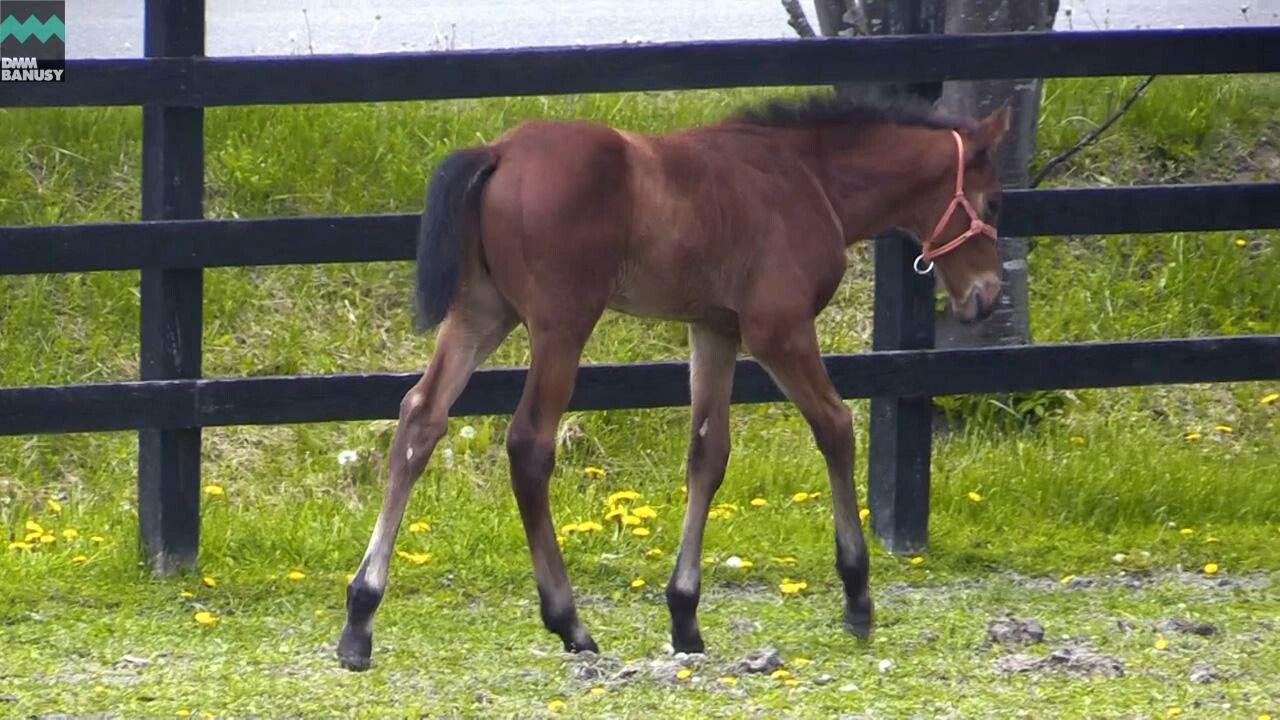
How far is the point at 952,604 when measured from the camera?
19.6ft

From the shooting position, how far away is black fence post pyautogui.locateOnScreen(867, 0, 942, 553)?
6445 mm

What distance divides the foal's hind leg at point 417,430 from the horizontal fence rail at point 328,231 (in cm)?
77

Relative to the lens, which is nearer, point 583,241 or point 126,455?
point 583,241

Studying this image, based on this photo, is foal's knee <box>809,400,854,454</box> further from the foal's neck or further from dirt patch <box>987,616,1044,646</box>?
dirt patch <box>987,616,1044,646</box>

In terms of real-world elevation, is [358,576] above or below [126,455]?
above

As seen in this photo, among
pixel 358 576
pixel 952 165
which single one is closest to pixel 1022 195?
pixel 952 165

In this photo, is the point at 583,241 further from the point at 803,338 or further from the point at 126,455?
the point at 126,455

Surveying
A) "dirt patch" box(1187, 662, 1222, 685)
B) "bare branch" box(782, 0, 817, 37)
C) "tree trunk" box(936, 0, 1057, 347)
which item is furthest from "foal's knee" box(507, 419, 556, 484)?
"bare branch" box(782, 0, 817, 37)

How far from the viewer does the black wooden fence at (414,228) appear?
19.2 feet

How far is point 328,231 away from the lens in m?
5.96

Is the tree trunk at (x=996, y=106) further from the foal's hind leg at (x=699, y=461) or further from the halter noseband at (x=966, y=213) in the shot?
the foal's hind leg at (x=699, y=461)

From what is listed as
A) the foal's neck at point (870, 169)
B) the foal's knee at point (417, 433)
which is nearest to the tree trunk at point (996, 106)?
the foal's neck at point (870, 169)

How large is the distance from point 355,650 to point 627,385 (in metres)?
1.49

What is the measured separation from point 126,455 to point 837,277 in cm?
334
